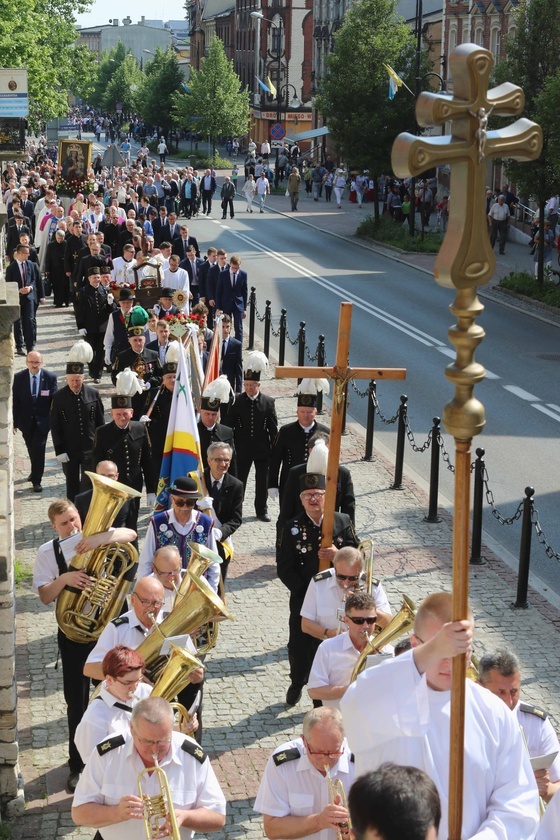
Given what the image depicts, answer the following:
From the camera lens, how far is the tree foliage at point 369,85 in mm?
40219

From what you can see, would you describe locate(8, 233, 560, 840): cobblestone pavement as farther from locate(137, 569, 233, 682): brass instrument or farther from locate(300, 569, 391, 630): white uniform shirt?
locate(137, 569, 233, 682): brass instrument

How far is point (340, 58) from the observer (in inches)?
1597

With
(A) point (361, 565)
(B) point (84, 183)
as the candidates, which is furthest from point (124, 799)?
(B) point (84, 183)

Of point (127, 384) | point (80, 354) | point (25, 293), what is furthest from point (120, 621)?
point (25, 293)

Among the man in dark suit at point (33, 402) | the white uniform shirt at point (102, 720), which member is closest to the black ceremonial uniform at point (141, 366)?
the man in dark suit at point (33, 402)

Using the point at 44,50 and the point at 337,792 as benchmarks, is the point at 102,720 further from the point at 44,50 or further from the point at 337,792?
the point at 44,50

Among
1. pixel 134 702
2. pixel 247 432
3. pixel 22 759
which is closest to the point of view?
pixel 134 702

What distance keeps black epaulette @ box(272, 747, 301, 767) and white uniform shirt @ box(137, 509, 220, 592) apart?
264 centimetres

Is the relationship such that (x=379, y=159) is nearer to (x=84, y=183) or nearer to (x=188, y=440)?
(x=84, y=183)

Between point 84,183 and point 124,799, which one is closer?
point 124,799

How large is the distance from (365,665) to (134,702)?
1268 millimetres

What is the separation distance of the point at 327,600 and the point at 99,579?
158cm

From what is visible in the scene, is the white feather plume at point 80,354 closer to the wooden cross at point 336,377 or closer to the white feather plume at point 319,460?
the white feather plume at point 319,460

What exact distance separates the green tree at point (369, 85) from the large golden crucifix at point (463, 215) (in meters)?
36.9
